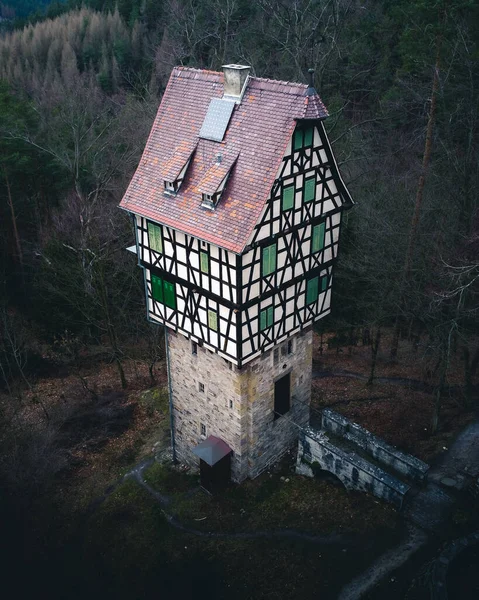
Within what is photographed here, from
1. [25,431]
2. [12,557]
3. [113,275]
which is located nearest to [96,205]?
[113,275]

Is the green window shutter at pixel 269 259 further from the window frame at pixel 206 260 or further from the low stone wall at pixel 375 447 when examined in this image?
the low stone wall at pixel 375 447

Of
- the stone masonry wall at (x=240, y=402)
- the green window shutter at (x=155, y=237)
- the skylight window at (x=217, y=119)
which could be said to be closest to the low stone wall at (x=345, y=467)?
the stone masonry wall at (x=240, y=402)

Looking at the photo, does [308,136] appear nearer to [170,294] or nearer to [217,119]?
[217,119]

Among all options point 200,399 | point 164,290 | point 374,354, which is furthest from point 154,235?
point 374,354

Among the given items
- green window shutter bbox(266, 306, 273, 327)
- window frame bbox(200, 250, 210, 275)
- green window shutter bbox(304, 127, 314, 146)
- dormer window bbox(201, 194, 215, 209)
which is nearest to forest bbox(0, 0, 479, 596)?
green window shutter bbox(266, 306, 273, 327)

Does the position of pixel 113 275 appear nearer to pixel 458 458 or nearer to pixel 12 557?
pixel 12 557

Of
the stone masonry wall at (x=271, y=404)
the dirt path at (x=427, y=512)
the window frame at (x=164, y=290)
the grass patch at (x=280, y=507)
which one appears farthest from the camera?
the window frame at (x=164, y=290)

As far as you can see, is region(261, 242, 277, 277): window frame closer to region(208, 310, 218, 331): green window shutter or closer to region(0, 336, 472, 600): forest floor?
region(208, 310, 218, 331): green window shutter
